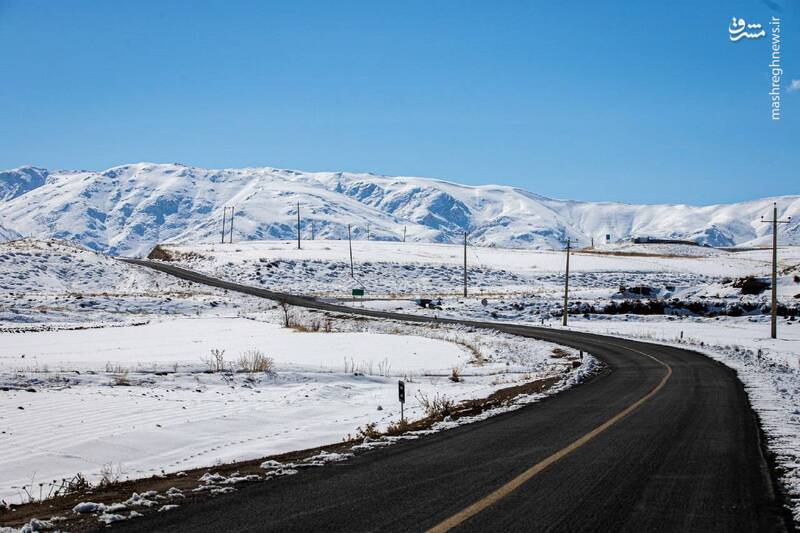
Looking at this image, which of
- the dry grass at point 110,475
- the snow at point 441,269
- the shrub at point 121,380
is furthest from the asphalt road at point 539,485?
the snow at point 441,269

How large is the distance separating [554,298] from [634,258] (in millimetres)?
61489

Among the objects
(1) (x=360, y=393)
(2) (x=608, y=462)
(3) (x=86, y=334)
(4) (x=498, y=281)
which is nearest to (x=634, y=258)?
(4) (x=498, y=281)

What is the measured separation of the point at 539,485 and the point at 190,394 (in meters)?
12.7

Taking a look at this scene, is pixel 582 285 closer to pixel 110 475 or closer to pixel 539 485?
pixel 110 475

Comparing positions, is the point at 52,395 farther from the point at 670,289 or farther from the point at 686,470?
the point at 670,289

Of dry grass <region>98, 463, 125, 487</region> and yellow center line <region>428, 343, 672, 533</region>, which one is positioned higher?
yellow center line <region>428, 343, 672, 533</region>

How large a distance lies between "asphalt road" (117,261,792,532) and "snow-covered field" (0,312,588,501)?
3.61m

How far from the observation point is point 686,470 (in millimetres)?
8922

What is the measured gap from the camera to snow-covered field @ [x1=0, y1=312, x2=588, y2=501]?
39.1 ft

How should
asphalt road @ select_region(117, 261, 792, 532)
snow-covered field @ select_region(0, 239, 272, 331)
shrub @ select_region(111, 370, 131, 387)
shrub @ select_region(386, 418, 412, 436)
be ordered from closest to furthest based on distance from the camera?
1. asphalt road @ select_region(117, 261, 792, 532)
2. shrub @ select_region(386, 418, 412, 436)
3. shrub @ select_region(111, 370, 131, 387)
4. snow-covered field @ select_region(0, 239, 272, 331)

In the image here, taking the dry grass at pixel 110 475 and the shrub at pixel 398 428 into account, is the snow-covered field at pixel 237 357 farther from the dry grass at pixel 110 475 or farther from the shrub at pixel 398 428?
the shrub at pixel 398 428

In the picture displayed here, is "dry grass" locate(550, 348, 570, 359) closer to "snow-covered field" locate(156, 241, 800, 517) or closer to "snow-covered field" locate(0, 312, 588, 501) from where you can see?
"snow-covered field" locate(0, 312, 588, 501)

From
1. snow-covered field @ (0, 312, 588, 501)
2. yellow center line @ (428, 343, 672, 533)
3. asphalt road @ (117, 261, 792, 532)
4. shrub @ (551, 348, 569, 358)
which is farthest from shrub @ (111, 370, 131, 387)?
shrub @ (551, 348, 569, 358)

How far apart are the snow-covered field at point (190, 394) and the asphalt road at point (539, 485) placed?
11.8 ft
